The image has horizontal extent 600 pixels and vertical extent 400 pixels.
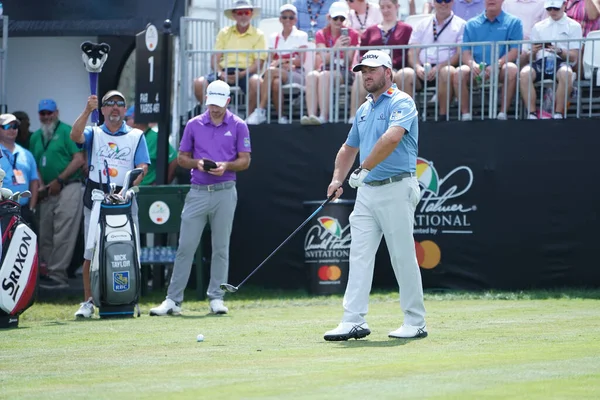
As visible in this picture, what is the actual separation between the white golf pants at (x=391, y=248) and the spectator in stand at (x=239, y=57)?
620 cm

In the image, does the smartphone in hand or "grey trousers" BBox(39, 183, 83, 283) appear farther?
"grey trousers" BBox(39, 183, 83, 283)

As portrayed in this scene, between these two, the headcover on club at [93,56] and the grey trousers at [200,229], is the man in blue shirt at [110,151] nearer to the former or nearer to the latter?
the headcover on club at [93,56]

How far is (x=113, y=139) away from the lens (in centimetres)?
1184

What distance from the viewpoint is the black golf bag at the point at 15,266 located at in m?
10.5

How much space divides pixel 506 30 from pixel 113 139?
5231 mm

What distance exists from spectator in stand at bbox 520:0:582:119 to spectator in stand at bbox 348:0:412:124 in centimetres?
162

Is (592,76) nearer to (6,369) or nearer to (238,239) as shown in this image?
(238,239)

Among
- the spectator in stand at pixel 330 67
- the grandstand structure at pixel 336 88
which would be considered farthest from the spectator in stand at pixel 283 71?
the spectator in stand at pixel 330 67

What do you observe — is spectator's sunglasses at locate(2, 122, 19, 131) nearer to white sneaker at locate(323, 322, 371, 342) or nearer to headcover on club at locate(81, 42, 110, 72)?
headcover on club at locate(81, 42, 110, 72)

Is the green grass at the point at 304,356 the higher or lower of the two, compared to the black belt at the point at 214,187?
lower

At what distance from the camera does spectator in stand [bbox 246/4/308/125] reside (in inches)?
580

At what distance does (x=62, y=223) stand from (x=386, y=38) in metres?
5.07

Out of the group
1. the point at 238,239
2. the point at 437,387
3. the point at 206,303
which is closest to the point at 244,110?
the point at 238,239

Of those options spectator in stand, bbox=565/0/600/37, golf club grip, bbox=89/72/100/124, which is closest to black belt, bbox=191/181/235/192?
golf club grip, bbox=89/72/100/124
